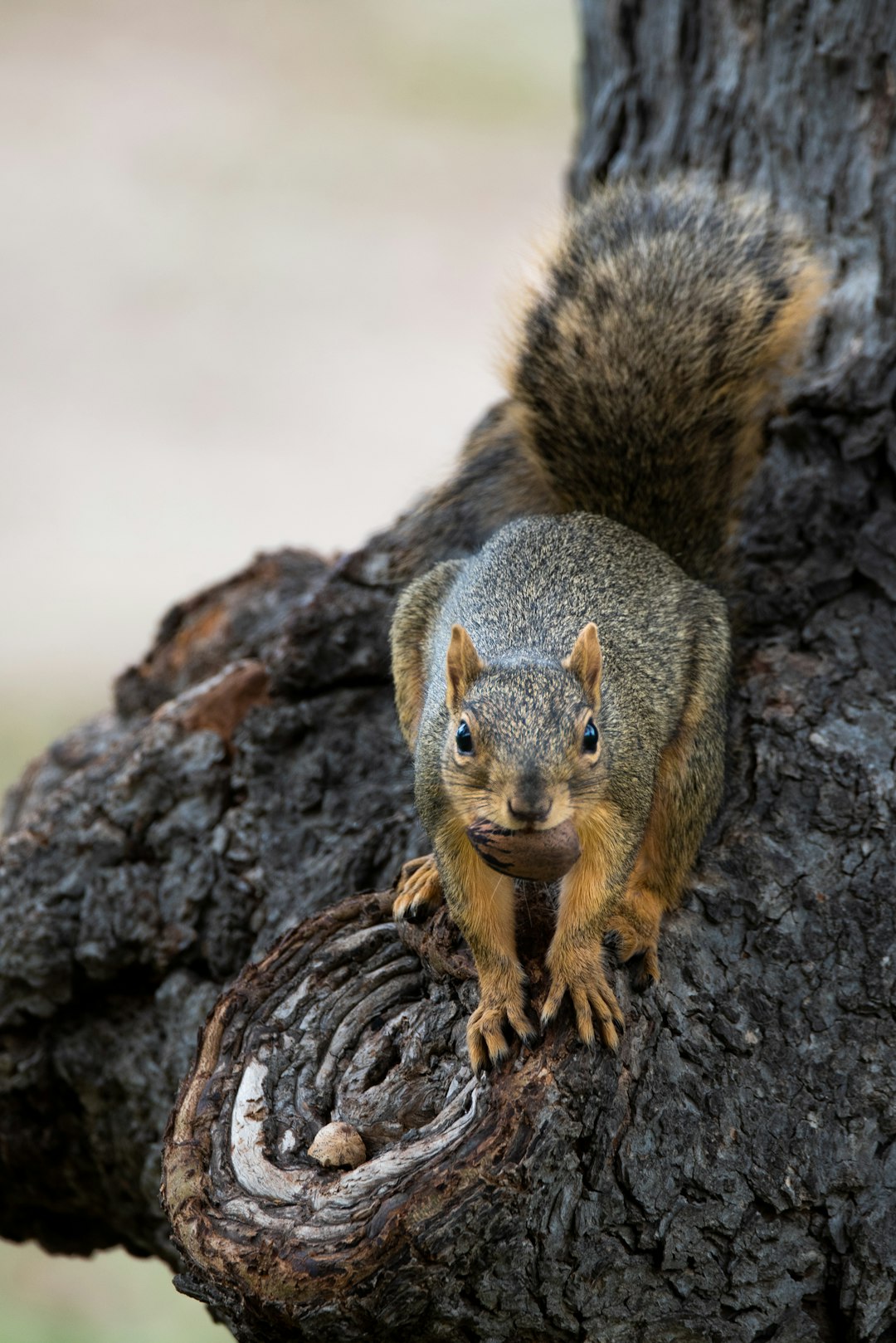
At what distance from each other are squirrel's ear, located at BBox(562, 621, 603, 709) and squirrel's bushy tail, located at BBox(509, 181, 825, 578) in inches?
27.6

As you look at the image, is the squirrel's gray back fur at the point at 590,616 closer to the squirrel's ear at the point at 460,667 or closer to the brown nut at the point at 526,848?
the squirrel's ear at the point at 460,667

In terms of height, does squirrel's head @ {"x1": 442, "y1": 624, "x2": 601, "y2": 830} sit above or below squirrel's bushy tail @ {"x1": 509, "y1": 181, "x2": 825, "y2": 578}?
below

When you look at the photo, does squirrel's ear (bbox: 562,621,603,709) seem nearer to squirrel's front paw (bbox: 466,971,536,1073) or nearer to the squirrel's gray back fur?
the squirrel's gray back fur

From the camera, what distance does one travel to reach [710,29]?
2518mm

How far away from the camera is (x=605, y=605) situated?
186 cm

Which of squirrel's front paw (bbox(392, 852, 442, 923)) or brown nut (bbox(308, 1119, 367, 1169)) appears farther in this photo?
squirrel's front paw (bbox(392, 852, 442, 923))

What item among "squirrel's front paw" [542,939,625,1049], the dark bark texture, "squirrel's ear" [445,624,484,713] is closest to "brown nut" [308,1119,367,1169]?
the dark bark texture

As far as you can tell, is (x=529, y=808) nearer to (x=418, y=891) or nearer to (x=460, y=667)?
(x=460, y=667)

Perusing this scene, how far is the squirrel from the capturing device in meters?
1.46

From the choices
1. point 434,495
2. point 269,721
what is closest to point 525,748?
point 269,721

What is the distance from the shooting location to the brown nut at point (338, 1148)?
1391mm

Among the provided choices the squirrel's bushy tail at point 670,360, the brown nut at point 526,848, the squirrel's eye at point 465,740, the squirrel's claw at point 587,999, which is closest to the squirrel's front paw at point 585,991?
the squirrel's claw at point 587,999

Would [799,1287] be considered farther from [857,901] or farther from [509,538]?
[509,538]

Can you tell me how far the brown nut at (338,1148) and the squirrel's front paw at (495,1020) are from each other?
16 cm
